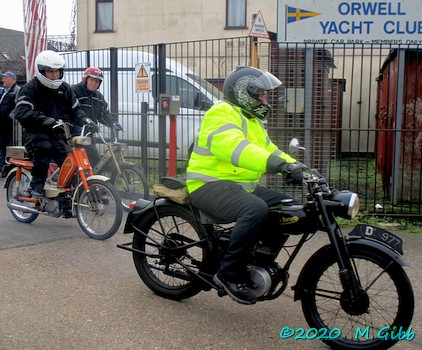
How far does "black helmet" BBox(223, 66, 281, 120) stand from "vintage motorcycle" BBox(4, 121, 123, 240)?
102 inches

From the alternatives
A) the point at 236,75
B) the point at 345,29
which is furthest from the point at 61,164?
the point at 345,29

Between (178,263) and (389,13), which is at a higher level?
(389,13)

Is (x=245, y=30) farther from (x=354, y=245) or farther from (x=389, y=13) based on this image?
(x=354, y=245)

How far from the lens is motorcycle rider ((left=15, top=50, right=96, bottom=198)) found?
6398 mm

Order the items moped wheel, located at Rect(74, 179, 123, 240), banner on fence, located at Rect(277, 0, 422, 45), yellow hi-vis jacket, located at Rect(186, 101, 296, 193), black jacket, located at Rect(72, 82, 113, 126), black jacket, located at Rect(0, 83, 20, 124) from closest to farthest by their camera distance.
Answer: yellow hi-vis jacket, located at Rect(186, 101, 296, 193) < moped wheel, located at Rect(74, 179, 123, 240) < banner on fence, located at Rect(277, 0, 422, 45) < black jacket, located at Rect(72, 82, 113, 126) < black jacket, located at Rect(0, 83, 20, 124)

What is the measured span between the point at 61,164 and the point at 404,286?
4513 millimetres

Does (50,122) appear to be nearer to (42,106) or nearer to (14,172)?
(42,106)

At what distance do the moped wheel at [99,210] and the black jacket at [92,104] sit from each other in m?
2.06

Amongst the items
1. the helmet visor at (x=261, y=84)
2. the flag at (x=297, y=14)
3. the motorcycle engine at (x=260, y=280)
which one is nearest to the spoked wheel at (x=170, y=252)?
the motorcycle engine at (x=260, y=280)

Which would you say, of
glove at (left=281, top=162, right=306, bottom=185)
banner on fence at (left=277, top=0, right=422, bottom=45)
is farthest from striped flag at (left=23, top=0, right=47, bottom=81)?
glove at (left=281, top=162, right=306, bottom=185)

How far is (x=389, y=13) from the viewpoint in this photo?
24.0 ft

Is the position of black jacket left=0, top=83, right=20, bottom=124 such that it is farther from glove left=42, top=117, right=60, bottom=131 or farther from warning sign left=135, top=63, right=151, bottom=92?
glove left=42, top=117, right=60, bottom=131

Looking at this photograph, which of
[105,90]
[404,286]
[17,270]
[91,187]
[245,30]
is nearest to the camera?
[404,286]

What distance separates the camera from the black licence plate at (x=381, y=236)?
3.53 metres
